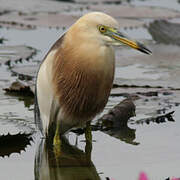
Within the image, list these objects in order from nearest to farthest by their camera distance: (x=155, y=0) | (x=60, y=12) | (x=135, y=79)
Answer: (x=135, y=79)
(x=60, y=12)
(x=155, y=0)

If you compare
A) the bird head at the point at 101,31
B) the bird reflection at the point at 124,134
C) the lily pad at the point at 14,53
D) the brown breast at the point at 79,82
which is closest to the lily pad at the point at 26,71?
the lily pad at the point at 14,53

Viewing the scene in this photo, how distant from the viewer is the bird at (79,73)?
3.88 m

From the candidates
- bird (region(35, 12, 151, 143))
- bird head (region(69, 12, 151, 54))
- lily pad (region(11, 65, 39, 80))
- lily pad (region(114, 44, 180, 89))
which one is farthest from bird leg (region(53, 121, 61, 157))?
lily pad (region(11, 65, 39, 80))

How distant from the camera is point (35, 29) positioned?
7672 millimetres

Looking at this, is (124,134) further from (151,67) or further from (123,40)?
(151,67)

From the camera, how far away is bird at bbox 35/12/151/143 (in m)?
3.88

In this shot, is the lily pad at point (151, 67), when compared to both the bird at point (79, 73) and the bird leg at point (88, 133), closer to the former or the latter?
the bird leg at point (88, 133)

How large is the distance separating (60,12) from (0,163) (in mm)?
4764

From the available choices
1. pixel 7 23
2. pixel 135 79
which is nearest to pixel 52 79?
pixel 135 79

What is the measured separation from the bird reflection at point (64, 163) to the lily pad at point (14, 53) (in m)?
1.77

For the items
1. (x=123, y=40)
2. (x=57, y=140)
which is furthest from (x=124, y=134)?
(x=123, y=40)

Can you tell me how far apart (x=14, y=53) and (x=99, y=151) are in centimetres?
234

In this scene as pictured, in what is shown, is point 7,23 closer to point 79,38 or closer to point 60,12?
point 60,12

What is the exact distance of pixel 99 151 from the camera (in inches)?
162
